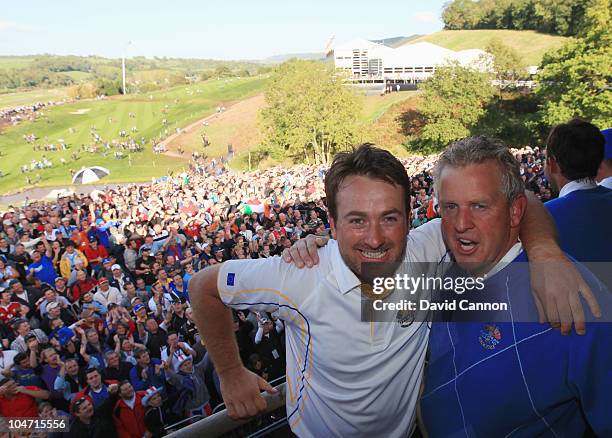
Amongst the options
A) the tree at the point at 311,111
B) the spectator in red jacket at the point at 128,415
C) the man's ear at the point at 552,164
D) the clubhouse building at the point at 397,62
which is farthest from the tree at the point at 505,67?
the man's ear at the point at 552,164

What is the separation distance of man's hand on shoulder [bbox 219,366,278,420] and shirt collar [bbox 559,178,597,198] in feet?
5.18

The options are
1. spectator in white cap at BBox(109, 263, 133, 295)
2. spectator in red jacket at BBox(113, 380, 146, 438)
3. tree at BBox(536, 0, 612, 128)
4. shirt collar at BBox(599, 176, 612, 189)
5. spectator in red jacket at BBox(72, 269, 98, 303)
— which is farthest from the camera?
tree at BBox(536, 0, 612, 128)

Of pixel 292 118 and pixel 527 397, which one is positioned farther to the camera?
pixel 292 118

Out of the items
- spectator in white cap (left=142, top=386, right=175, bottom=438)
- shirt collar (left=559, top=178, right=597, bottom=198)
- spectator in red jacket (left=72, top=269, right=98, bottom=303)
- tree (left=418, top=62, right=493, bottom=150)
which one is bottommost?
spectator in white cap (left=142, top=386, right=175, bottom=438)

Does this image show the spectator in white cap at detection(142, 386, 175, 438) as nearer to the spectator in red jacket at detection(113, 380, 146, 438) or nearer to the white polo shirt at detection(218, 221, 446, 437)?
the spectator in red jacket at detection(113, 380, 146, 438)

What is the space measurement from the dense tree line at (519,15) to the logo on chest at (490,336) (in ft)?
194

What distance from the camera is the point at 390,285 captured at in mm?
1621

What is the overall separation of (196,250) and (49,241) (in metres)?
2.81

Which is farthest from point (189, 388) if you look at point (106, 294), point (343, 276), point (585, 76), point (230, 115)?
point (230, 115)

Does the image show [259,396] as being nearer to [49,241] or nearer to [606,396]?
[606,396]

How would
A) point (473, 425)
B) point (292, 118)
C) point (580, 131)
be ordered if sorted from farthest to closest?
point (292, 118)
point (580, 131)
point (473, 425)

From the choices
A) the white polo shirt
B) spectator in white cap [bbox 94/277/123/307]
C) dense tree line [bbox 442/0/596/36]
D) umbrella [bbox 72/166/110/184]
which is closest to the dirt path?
umbrella [bbox 72/166/110/184]

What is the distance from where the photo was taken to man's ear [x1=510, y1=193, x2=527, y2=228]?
1.54m

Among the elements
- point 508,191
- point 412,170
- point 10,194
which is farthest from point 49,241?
point 10,194
